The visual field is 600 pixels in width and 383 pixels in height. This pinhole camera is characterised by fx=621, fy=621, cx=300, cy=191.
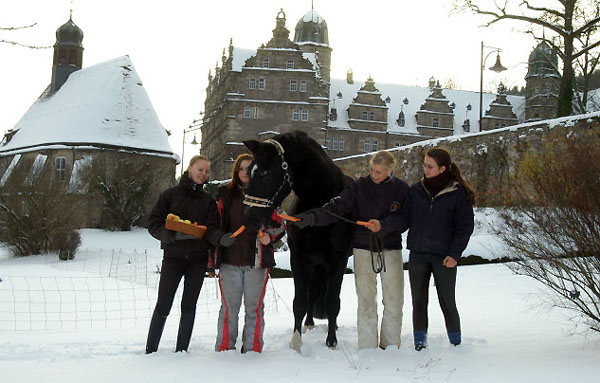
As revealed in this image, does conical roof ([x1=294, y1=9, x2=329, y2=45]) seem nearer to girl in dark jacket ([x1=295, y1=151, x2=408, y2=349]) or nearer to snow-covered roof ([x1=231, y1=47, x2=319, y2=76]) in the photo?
snow-covered roof ([x1=231, y1=47, x2=319, y2=76])

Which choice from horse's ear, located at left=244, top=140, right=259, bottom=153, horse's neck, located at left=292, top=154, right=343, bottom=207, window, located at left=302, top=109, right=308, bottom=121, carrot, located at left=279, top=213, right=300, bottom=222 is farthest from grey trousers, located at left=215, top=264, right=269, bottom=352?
window, located at left=302, top=109, right=308, bottom=121

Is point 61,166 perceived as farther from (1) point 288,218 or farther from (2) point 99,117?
(1) point 288,218

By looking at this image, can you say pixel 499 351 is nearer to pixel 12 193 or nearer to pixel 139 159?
pixel 12 193

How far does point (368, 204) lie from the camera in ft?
18.4

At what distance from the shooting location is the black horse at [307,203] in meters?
5.12

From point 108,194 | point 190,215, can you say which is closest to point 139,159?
point 108,194

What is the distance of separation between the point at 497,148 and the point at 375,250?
39.9 feet

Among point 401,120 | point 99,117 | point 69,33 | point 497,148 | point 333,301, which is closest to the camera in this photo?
point 333,301

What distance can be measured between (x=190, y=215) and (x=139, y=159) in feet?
115

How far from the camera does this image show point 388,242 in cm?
559

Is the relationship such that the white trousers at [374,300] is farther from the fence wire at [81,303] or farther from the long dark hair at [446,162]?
the fence wire at [81,303]

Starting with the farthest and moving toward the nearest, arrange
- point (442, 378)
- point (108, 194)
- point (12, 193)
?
point (108, 194)
point (12, 193)
point (442, 378)

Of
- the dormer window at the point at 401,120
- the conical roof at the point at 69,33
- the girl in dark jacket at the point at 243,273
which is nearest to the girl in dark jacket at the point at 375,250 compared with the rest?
the girl in dark jacket at the point at 243,273

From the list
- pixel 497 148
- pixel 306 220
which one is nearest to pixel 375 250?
pixel 306 220
